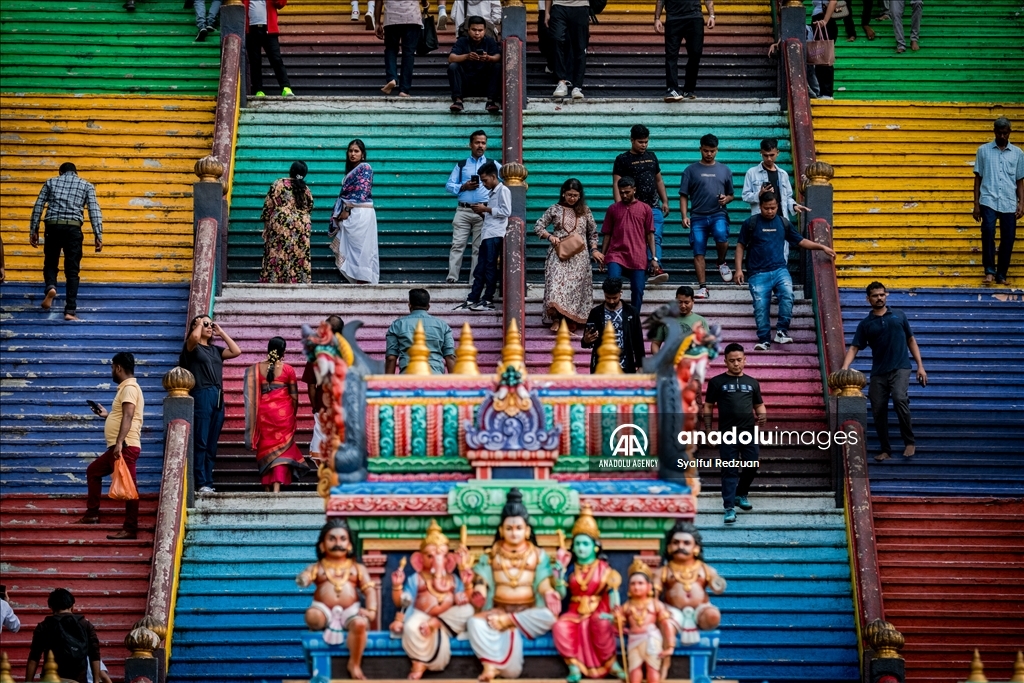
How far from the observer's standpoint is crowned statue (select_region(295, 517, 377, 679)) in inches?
535

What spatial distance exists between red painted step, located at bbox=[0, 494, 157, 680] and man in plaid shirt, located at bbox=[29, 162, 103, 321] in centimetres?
313

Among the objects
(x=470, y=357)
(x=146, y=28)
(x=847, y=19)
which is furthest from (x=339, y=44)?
(x=470, y=357)

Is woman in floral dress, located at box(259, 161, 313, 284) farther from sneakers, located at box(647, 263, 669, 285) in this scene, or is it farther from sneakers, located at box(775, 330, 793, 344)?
sneakers, located at box(775, 330, 793, 344)

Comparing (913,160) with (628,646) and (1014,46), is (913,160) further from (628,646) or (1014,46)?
(628,646)

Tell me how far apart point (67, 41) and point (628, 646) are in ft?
54.2

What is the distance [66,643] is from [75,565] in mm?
2790

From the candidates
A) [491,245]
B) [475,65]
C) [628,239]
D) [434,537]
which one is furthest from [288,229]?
[434,537]

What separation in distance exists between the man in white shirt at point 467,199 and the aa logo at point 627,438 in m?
8.10

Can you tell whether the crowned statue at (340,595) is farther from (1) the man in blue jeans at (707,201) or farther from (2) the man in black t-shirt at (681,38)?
(2) the man in black t-shirt at (681,38)

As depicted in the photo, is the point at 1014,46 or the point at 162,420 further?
the point at 1014,46

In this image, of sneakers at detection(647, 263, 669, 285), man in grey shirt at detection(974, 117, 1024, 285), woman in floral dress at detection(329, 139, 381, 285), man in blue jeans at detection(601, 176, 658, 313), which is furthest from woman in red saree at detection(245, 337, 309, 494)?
man in grey shirt at detection(974, 117, 1024, 285)

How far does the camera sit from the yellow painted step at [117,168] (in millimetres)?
23359

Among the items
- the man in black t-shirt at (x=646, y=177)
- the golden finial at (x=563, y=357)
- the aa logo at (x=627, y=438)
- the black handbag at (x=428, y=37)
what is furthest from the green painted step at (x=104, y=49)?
the aa logo at (x=627, y=438)

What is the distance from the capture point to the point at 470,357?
1480 centimetres
